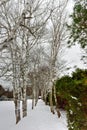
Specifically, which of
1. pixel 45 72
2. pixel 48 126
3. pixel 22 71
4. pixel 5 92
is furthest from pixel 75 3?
pixel 5 92

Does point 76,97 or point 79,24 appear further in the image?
point 79,24

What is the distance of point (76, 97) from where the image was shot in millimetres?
9297

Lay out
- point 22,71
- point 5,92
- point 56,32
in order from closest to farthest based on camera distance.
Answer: point 22,71 < point 56,32 < point 5,92

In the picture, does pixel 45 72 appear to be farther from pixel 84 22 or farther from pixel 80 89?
pixel 80 89

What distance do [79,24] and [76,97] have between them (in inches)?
166

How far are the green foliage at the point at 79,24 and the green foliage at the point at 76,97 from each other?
2.84m

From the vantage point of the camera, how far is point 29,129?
16750mm

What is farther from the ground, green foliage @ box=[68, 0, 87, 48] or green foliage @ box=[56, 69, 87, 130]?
green foliage @ box=[68, 0, 87, 48]

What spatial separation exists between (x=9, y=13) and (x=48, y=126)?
347 inches

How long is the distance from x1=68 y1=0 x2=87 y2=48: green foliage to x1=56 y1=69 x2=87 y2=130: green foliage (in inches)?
112

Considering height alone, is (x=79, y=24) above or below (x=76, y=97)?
above

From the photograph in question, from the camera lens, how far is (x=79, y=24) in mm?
12672

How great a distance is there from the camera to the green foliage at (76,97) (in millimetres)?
8859

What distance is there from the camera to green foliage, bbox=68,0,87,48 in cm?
1246
